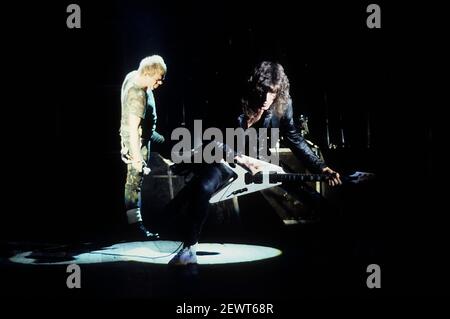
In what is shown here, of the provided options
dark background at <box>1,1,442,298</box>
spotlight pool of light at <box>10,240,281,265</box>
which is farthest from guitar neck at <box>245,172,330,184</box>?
dark background at <box>1,1,442,298</box>

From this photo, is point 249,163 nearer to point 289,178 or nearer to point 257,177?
point 257,177

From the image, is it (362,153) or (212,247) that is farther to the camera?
(362,153)

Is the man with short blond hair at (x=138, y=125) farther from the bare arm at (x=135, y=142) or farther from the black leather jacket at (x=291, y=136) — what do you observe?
the black leather jacket at (x=291, y=136)

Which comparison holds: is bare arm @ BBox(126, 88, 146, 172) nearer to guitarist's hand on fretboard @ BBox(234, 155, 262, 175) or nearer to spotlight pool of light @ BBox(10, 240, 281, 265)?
spotlight pool of light @ BBox(10, 240, 281, 265)

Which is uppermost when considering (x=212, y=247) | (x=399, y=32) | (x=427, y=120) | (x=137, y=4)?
(x=137, y=4)

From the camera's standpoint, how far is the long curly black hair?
12.6 ft

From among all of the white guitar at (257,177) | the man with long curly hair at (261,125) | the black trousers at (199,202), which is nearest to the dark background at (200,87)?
the man with long curly hair at (261,125)

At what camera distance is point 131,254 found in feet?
12.5

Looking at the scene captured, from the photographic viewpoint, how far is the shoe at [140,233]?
175 inches

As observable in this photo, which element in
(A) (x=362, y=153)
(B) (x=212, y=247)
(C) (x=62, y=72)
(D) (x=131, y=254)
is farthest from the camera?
(C) (x=62, y=72)

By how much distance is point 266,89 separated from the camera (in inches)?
153

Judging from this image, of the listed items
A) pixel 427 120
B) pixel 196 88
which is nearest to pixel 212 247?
pixel 196 88

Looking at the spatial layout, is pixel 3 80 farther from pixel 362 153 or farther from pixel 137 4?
pixel 362 153

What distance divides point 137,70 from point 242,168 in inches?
59.0
